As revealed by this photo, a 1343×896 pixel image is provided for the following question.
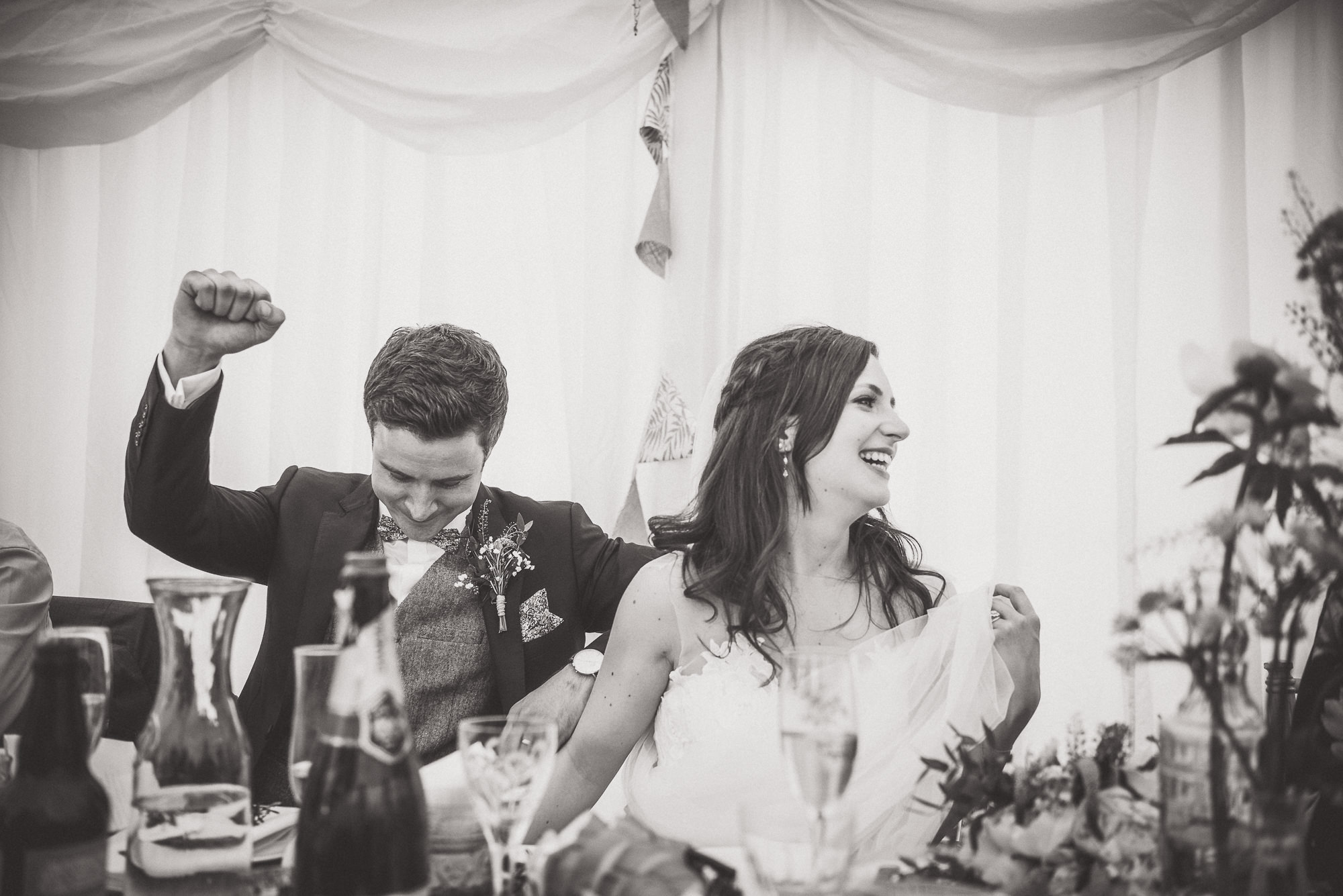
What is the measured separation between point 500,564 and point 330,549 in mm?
427

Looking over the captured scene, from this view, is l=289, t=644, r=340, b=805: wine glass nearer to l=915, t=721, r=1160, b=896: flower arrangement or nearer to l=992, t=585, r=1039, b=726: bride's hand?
l=915, t=721, r=1160, b=896: flower arrangement

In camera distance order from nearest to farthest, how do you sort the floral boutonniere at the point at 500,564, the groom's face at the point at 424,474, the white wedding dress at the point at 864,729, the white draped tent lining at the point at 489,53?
the white wedding dress at the point at 864,729, the groom's face at the point at 424,474, the floral boutonniere at the point at 500,564, the white draped tent lining at the point at 489,53

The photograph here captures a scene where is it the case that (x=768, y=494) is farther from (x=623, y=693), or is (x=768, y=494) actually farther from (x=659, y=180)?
(x=659, y=180)

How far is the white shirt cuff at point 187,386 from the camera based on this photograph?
81.3 inches

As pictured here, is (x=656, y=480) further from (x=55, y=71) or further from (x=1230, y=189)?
(x=55, y=71)

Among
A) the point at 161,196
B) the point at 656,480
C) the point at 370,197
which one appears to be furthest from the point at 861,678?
the point at 161,196

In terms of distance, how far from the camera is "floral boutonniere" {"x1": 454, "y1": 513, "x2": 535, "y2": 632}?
2424 millimetres

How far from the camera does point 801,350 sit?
7.67 feet

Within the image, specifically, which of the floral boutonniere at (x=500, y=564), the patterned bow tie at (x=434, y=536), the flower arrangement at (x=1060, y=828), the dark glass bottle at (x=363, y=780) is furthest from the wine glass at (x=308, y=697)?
the patterned bow tie at (x=434, y=536)

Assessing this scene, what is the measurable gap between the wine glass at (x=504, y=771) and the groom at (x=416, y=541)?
108cm

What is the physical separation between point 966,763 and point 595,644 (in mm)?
1429

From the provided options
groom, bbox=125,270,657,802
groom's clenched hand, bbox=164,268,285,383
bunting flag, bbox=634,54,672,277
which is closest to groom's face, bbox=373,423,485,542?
groom, bbox=125,270,657,802

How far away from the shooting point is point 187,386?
6.84ft

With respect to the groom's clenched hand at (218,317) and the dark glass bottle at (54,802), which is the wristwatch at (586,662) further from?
the dark glass bottle at (54,802)
